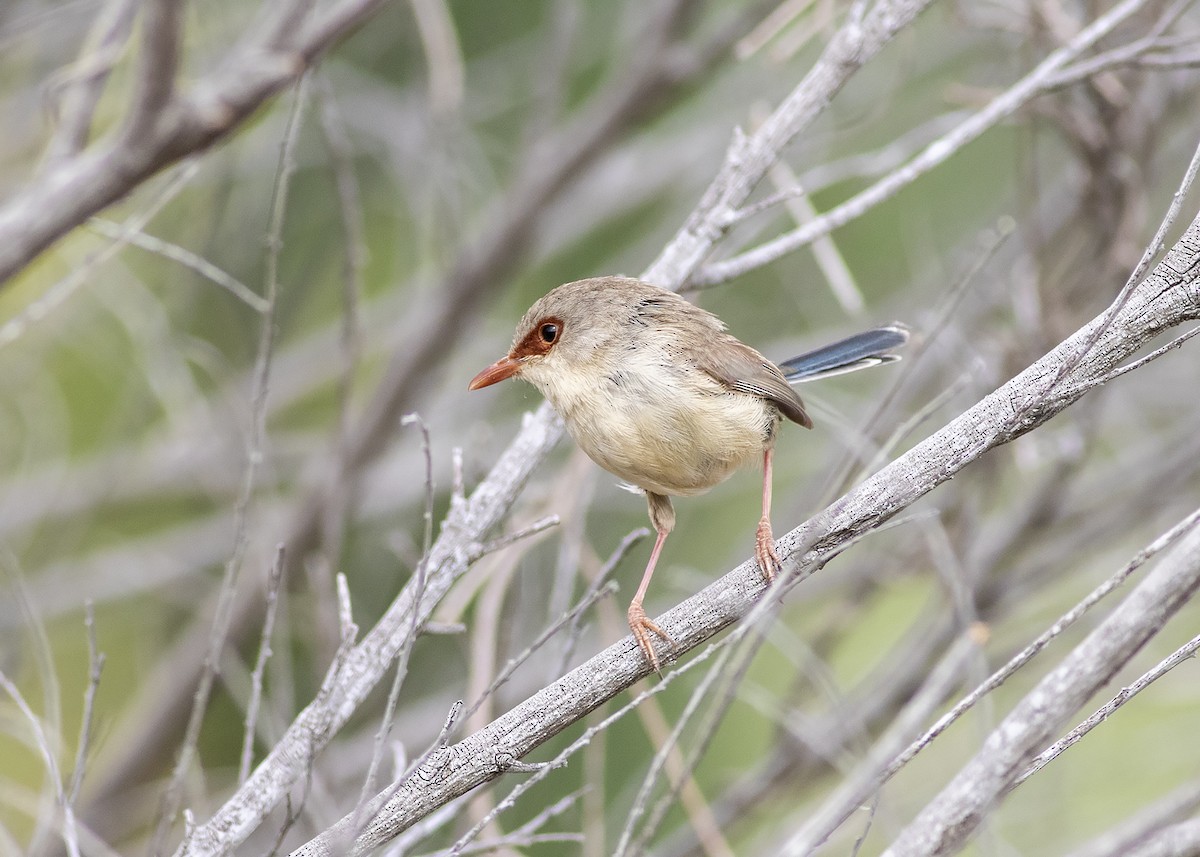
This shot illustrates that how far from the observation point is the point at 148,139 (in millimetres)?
2652

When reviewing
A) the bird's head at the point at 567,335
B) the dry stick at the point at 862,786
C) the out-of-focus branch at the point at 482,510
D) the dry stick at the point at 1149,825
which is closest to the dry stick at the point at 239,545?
the out-of-focus branch at the point at 482,510

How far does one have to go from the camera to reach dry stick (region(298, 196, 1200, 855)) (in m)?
2.12

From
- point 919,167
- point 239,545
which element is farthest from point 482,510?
point 919,167

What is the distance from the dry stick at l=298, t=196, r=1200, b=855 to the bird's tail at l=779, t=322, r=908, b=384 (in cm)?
111

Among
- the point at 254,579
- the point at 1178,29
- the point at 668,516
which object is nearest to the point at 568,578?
the point at 668,516

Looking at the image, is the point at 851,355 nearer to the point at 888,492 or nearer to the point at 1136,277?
the point at 888,492

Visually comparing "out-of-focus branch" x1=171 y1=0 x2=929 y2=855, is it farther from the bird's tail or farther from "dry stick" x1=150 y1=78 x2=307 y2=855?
the bird's tail

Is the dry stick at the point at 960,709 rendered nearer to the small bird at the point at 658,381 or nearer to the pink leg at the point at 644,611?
the pink leg at the point at 644,611

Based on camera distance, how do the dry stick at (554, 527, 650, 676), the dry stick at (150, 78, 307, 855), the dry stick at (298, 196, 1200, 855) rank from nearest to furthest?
the dry stick at (298, 196, 1200, 855) → the dry stick at (150, 78, 307, 855) → the dry stick at (554, 527, 650, 676)

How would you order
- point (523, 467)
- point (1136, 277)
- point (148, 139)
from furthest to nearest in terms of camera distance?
point (523, 467)
point (148, 139)
point (1136, 277)

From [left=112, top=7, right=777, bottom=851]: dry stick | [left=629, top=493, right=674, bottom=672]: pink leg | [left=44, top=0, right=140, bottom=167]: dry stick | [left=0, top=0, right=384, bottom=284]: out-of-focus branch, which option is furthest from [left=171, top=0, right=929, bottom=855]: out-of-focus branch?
[left=112, top=7, right=777, bottom=851]: dry stick

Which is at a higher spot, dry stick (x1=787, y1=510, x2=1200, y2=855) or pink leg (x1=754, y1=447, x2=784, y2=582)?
pink leg (x1=754, y1=447, x2=784, y2=582)

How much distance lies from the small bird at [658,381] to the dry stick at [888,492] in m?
0.45

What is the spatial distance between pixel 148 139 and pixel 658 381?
51.1 inches
